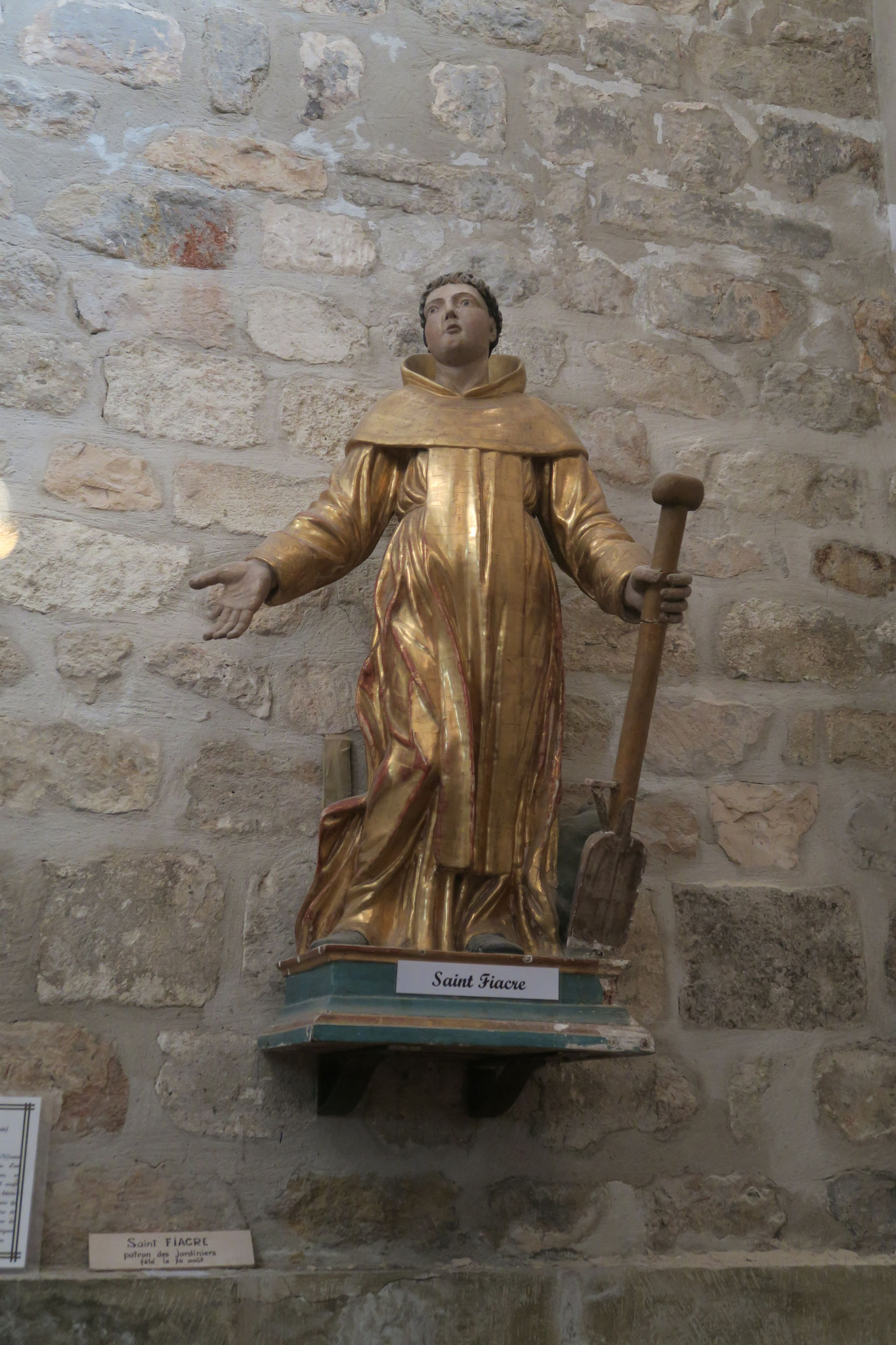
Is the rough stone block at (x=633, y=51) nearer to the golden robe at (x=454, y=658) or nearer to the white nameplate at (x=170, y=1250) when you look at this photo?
the golden robe at (x=454, y=658)

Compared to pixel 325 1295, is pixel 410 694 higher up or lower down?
higher up

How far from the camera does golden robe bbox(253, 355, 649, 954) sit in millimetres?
2162

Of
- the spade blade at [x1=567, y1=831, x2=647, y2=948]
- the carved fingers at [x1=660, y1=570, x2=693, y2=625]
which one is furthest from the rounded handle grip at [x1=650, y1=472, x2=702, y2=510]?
the spade blade at [x1=567, y1=831, x2=647, y2=948]

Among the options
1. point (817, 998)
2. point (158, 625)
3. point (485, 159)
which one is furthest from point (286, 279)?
point (817, 998)

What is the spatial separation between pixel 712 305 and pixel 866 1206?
203cm

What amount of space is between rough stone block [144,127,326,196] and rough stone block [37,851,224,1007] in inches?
61.7

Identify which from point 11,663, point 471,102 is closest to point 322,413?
point 11,663

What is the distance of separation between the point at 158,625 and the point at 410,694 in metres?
0.65

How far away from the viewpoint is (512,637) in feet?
7.31

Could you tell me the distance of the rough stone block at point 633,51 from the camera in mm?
3348

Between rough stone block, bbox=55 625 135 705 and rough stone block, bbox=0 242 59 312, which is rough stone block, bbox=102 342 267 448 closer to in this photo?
rough stone block, bbox=0 242 59 312

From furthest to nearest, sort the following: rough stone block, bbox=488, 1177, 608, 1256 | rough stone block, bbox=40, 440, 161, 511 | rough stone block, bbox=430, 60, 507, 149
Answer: rough stone block, bbox=430, 60, 507, 149, rough stone block, bbox=40, 440, 161, 511, rough stone block, bbox=488, 1177, 608, 1256

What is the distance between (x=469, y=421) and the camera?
7.99 ft

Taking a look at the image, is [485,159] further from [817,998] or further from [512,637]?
[817,998]
